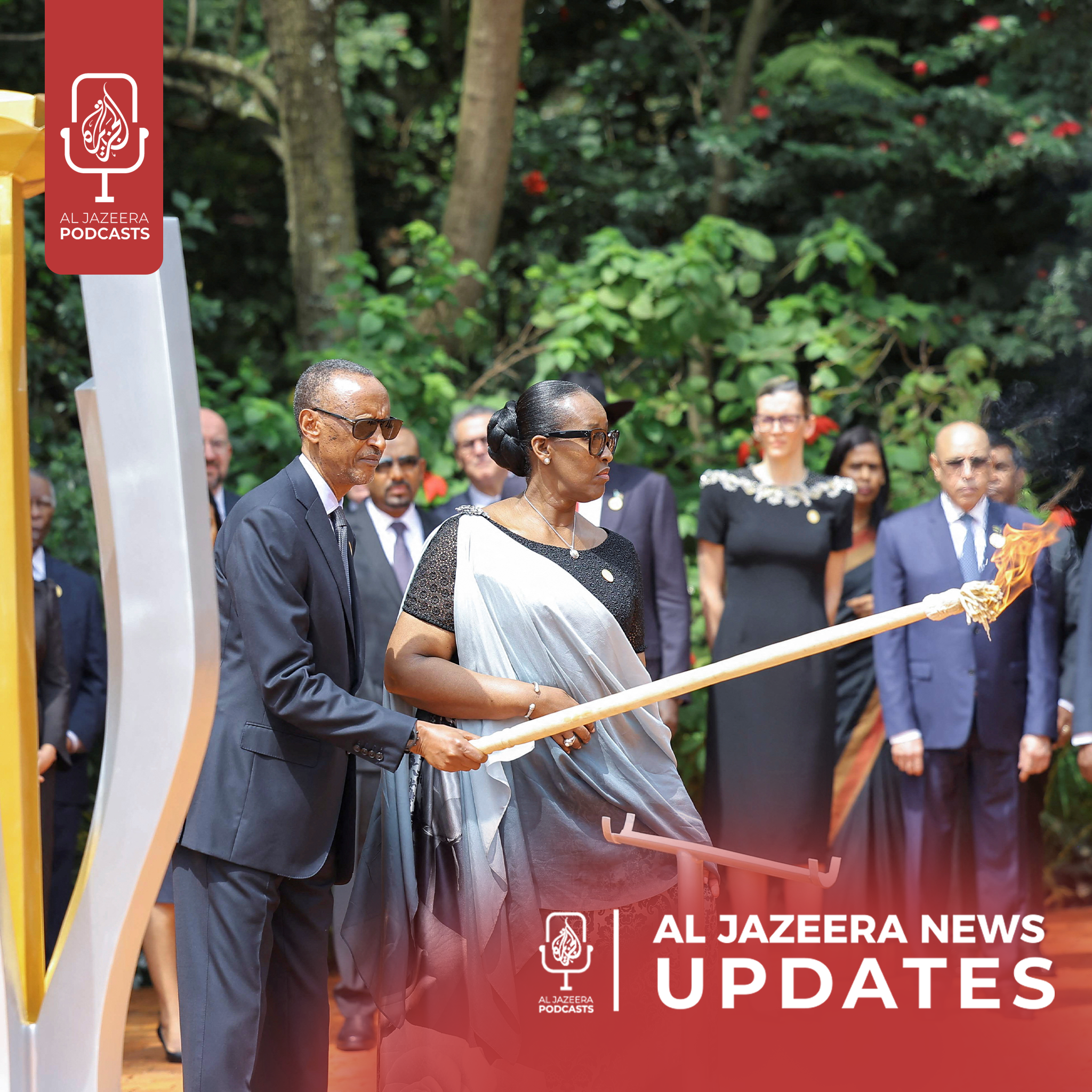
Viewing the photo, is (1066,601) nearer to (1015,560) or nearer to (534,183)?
(1015,560)

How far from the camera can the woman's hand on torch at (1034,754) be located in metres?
4.93

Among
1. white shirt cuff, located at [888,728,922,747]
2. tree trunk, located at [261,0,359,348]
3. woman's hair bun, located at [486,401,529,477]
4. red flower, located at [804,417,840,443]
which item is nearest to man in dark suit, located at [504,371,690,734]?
white shirt cuff, located at [888,728,922,747]

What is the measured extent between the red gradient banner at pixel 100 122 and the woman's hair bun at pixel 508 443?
3.81ft

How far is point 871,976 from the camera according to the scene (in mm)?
3967

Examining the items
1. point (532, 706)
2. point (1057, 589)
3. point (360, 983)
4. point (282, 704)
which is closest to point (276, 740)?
point (282, 704)

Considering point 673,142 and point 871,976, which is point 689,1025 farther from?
point 673,142

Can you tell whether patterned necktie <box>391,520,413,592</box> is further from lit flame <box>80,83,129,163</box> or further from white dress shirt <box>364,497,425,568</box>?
lit flame <box>80,83,129,163</box>

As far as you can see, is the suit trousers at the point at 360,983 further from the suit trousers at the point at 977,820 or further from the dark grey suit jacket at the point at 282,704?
the suit trousers at the point at 977,820

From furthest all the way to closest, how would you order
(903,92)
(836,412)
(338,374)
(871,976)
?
(903,92) → (836,412) → (871,976) → (338,374)

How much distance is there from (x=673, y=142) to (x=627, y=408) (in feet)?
17.2

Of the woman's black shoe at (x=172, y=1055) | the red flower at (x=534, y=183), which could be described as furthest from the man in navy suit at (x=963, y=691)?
the red flower at (x=534, y=183)

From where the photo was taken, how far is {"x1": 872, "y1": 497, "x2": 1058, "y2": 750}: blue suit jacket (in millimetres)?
4961

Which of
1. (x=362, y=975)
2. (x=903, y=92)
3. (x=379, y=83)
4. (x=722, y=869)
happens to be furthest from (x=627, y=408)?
(x=379, y=83)

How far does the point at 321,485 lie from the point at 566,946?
4.27 ft
